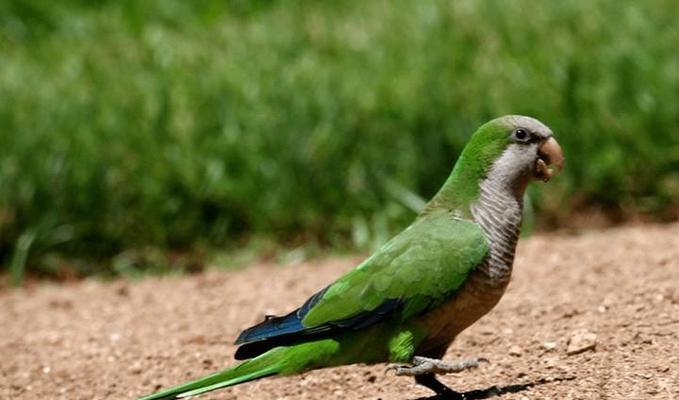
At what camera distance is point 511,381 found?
171 inches

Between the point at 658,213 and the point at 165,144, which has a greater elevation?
the point at 165,144

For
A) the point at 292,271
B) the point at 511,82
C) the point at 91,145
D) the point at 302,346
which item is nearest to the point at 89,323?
the point at 292,271

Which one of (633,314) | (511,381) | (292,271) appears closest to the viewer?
(511,381)

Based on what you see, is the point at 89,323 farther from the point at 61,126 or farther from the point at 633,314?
the point at 633,314

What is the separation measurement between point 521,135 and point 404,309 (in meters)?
0.66

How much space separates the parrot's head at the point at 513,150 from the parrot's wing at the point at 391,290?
0.68 feet

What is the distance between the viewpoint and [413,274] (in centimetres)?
400

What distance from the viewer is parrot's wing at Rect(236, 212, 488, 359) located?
3.97 meters

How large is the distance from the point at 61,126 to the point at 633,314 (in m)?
3.66

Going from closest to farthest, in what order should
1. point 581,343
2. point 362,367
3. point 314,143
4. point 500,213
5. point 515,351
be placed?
point 500,213 → point 581,343 → point 515,351 → point 362,367 → point 314,143

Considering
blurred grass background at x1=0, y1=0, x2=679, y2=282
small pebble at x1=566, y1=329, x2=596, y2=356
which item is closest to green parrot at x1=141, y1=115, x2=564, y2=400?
small pebble at x1=566, y1=329, x2=596, y2=356

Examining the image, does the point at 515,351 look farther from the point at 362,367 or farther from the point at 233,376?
the point at 233,376

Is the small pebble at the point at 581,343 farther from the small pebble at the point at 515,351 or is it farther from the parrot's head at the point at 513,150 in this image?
the parrot's head at the point at 513,150

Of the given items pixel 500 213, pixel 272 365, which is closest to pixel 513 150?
pixel 500 213
